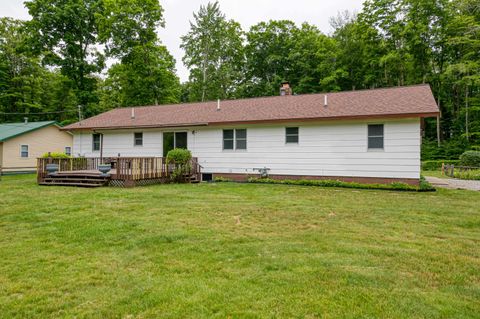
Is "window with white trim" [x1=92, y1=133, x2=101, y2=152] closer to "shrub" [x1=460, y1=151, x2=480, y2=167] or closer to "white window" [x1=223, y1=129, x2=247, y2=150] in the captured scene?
"white window" [x1=223, y1=129, x2=247, y2=150]

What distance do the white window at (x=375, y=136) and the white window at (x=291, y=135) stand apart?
2.82 m

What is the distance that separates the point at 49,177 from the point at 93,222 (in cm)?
826

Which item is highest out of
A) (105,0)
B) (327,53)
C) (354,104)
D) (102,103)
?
(105,0)

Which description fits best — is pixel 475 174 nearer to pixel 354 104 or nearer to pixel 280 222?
pixel 354 104

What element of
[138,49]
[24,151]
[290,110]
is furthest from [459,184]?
[24,151]

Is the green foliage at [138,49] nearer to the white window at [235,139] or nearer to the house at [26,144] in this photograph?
the house at [26,144]

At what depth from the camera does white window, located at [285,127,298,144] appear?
498 inches

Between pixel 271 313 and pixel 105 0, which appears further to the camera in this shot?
pixel 105 0

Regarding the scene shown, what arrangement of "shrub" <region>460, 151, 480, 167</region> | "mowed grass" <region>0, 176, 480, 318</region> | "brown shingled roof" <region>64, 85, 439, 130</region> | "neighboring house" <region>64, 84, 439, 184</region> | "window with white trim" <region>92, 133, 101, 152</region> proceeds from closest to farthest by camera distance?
"mowed grass" <region>0, 176, 480, 318</region> < "neighboring house" <region>64, 84, 439, 184</region> < "brown shingled roof" <region>64, 85, 439, 130</region> < "window with white trim" <region>92, 133, 101, 152</region> < "shrub" <region>460, 151, 480, 167</region>

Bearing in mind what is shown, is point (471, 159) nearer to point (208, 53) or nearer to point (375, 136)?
point (375, 136)

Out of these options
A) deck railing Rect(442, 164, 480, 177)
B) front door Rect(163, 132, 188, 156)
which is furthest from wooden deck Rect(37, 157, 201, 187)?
deck railing Rect(442, 164, 480, 177)

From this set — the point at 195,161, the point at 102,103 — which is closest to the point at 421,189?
the point at 195,161

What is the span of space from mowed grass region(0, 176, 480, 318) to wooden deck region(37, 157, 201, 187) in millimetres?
4130

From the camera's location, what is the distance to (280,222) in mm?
5789
